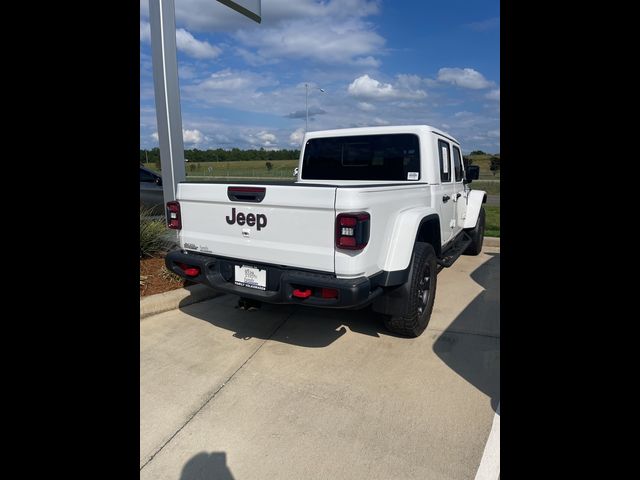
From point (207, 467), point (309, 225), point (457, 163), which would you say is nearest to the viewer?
point (207, 467)

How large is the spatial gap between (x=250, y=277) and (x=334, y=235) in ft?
2.87

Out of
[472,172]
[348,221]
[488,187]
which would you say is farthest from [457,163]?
[488,187]

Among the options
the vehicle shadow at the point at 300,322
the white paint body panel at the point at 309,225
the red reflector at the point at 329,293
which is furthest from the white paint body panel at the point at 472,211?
the red reflector at the point at 329,293

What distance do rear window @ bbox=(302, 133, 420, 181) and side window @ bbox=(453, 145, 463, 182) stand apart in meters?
1.44

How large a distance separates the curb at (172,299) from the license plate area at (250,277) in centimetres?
155

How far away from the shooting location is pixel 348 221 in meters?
2.99

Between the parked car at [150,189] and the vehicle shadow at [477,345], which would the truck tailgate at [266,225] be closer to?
the vehicle shadow at [477,345]

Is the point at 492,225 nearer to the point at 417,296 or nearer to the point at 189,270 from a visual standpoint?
the point at 417,296

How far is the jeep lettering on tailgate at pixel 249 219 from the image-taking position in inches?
133
